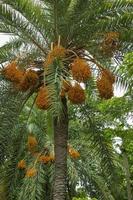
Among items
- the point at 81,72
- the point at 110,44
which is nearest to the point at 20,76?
the point at 81,72

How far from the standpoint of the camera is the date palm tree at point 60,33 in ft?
41.0

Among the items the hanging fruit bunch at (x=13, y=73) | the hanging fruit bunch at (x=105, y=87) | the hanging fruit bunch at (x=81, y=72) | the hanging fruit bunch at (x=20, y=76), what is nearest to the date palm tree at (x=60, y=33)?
the hanging fruit bunch at (x=20, y=76)

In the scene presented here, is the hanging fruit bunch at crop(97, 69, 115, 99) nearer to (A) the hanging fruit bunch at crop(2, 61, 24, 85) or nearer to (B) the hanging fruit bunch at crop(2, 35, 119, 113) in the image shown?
(B) the hanging fruit bunch at crop(2, 35, 119, 113)

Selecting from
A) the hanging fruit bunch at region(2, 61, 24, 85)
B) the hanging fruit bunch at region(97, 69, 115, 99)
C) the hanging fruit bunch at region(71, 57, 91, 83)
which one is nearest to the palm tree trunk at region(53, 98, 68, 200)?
the hanging fruit bunch at region(2, 61, 24, 85)

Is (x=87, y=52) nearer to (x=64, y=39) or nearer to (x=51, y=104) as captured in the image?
(x=64, y=39)

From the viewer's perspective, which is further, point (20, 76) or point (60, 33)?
point (60, 33)

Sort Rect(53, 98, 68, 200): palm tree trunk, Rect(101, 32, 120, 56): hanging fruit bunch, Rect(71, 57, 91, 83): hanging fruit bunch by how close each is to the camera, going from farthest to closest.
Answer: Rect(53, 98, 68, 200): palm tree trunk → Rect(101, 32, 120, 56): hanging fruit bunch → Rect(71, 57, 91, 83): hanging fruit bunch

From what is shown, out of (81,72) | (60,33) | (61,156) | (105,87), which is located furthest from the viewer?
(61,156)

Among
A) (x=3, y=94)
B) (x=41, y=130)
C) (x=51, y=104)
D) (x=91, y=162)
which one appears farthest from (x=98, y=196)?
(x=51, y=104)

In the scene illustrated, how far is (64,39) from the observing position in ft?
41.5

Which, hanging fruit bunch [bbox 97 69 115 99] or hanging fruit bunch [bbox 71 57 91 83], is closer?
hanging fruit bunch [bbox 71 57 91 83]

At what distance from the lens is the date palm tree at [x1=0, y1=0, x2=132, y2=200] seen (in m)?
12.5

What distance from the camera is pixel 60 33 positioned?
12625 millimetres

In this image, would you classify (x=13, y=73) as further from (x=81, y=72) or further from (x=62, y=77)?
(x=81, y=72)
